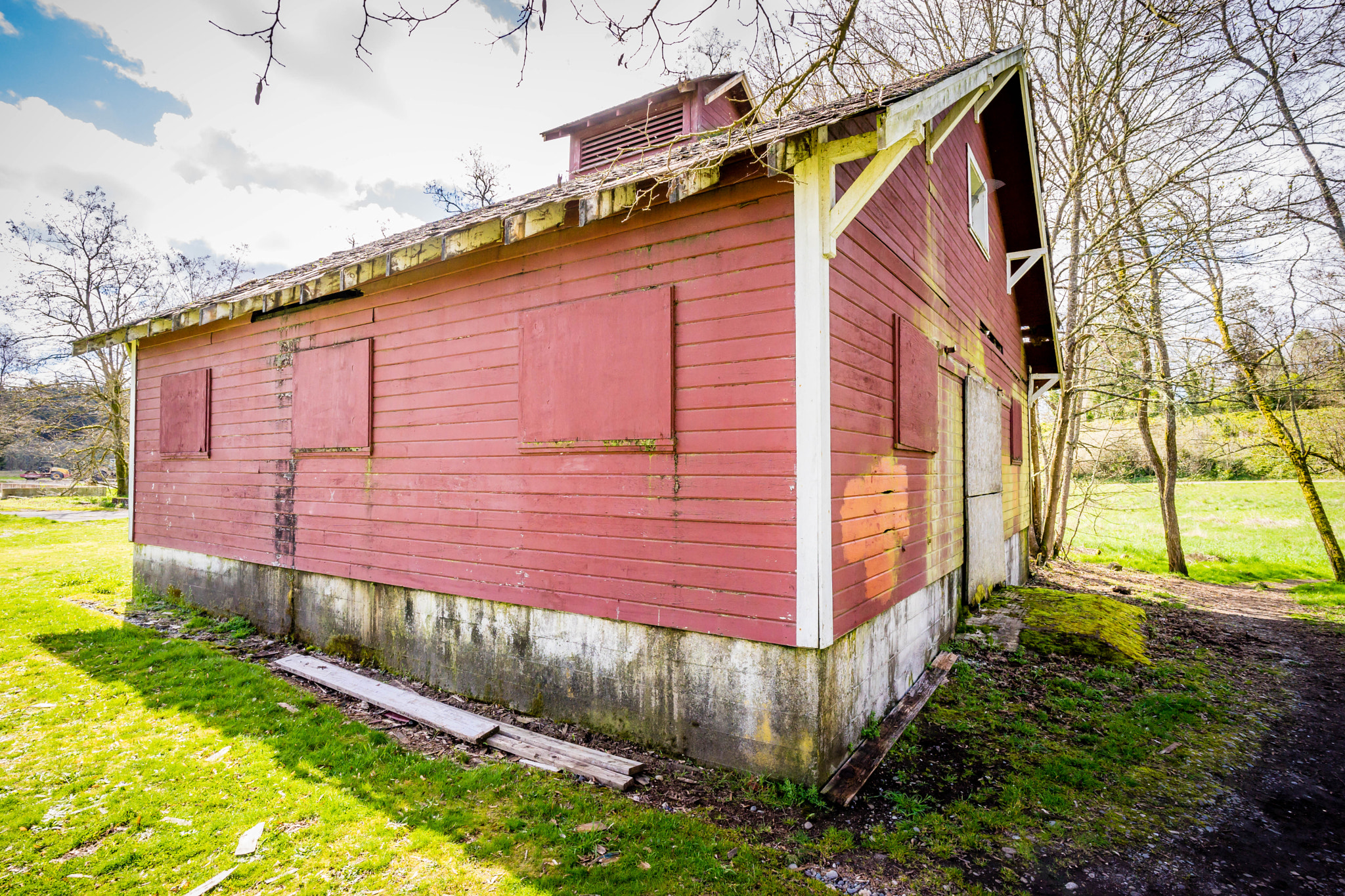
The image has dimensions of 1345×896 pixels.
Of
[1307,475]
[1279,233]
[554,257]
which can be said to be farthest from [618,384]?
[1307,475]

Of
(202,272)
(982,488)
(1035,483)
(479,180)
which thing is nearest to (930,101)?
(982,488)

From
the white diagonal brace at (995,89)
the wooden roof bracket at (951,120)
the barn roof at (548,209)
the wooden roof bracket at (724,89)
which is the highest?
the wooden roof bracket at (724,89)

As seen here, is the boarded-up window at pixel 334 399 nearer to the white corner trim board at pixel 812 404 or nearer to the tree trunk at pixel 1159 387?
the white corner trim board at pixel 812 404

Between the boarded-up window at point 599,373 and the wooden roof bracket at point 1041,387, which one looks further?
the wooden roof bracket at point 1041,387

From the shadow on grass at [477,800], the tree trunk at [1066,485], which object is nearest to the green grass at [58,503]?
the shadow on grass at [477,800]

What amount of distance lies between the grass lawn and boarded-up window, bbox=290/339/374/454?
13967 millimetres

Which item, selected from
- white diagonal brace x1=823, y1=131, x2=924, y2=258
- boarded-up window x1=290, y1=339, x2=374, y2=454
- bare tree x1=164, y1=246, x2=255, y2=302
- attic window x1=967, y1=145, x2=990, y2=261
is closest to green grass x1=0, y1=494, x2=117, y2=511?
bare tree x1=164, y1=246, x2=255, y2=302

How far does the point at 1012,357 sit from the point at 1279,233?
5.37 m

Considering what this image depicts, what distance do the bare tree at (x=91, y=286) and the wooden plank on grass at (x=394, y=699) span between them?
20139 millimetres

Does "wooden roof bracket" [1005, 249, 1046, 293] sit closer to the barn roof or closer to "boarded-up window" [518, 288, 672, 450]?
the barn roof

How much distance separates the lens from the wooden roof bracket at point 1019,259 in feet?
32.3

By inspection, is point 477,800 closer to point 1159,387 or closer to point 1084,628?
point 1084,628

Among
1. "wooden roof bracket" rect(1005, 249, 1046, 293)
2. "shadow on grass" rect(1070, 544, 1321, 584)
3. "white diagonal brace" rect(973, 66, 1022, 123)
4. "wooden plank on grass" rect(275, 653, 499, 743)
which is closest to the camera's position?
"wooden plank on grass" rect(275, 653, 499, 743)

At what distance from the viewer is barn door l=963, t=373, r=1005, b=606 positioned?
7.41 meters
